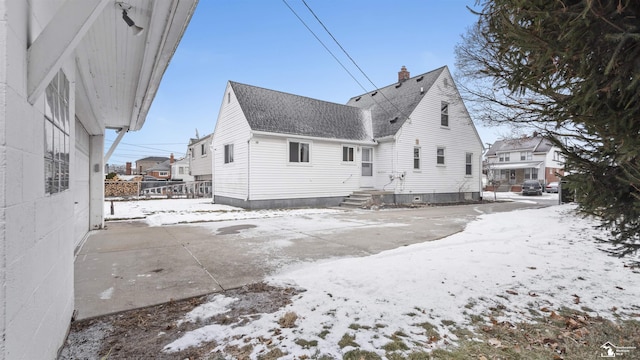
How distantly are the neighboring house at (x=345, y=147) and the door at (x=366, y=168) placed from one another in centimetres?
5

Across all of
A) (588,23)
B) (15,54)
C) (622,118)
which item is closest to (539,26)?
(588,23)

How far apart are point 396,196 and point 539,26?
13984 mm

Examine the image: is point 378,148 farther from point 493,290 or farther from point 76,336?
point 76,336

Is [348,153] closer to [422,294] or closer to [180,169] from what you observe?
[422,294]

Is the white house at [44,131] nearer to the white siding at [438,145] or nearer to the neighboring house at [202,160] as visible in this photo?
the white siding at [438,145]

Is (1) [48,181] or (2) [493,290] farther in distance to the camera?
(2) [493,290]

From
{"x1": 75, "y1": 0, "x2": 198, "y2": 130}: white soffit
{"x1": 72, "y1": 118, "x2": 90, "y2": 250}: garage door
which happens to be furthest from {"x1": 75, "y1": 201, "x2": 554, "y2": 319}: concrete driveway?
{"x1": 75, "y1": 0, "x2": 198, "y2": 130}: white soffit

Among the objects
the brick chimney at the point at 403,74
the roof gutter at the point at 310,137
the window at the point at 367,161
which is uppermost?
the brick chimney at the point at 403,74

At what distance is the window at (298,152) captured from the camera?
13.6 meters

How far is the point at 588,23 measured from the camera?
172cm

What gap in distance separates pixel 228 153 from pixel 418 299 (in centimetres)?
1321

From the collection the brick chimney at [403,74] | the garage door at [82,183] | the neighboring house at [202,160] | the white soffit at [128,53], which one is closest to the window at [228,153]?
the garage door at [82,183]

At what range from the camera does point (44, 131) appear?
1.93 metres

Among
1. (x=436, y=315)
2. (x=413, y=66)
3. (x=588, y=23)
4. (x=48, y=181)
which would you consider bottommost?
(x=436, y=315)
